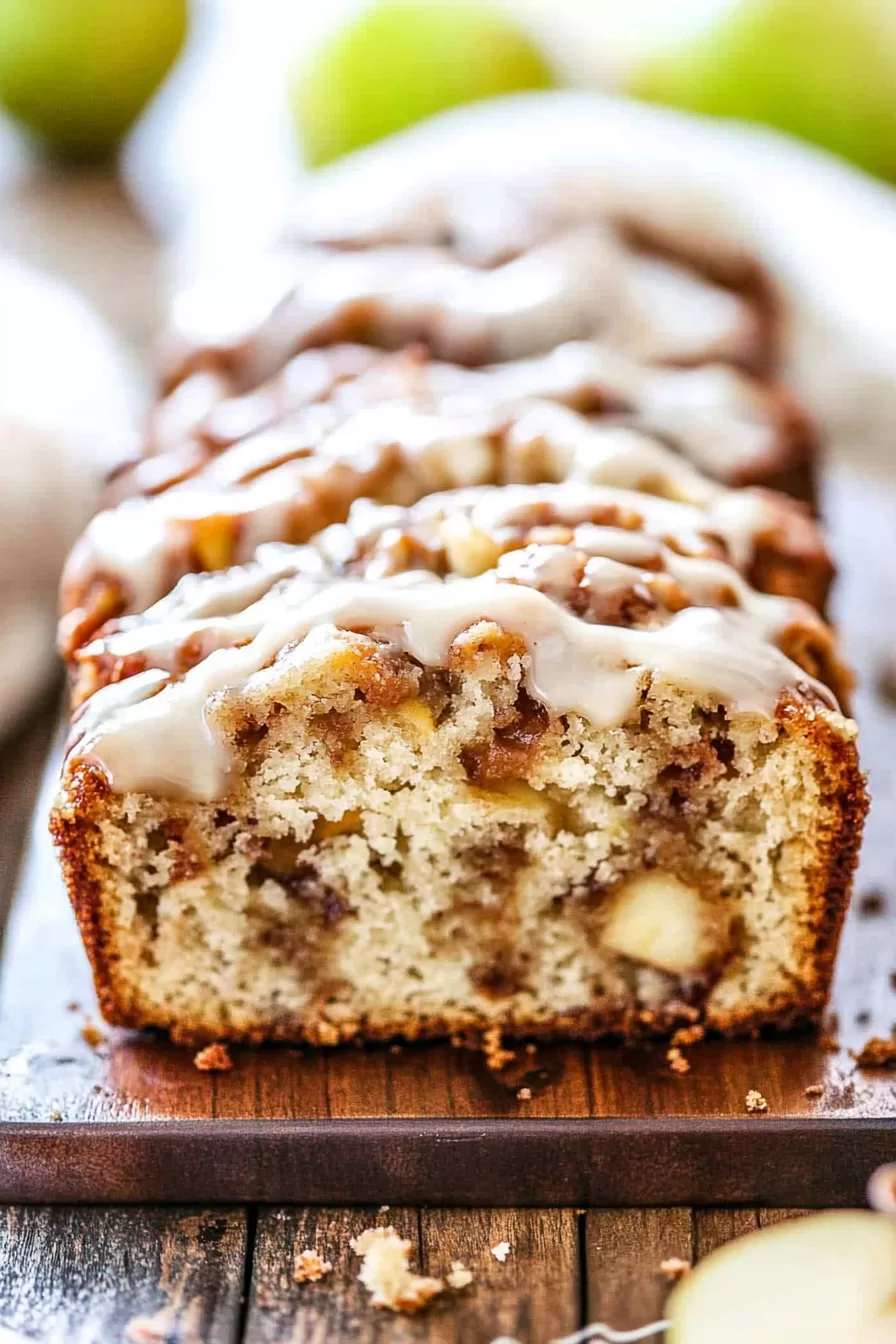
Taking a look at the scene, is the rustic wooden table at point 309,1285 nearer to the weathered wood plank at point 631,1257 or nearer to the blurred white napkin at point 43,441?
the weathered wood plank at point 631,1257

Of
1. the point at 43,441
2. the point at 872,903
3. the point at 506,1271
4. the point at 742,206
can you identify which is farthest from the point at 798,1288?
the point at 742,206

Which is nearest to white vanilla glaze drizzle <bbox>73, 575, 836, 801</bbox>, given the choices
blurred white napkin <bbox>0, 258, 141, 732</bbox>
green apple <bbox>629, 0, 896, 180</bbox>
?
blurred white napkin <bbox>0, 258, 141, 732</bbox>

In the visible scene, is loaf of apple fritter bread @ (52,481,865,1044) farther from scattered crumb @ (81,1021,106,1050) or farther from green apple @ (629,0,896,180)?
green apple @ (629,0,896,180)

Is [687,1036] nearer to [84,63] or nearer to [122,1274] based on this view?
[122,1274]

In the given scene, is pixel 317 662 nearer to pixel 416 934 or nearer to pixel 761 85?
pixel 416 934

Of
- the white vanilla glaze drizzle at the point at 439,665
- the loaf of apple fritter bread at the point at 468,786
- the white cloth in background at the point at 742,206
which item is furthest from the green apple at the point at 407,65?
the white vanilla glaze drizzle at the point at 439,665

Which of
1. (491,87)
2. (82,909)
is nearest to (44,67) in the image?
(491,87)
